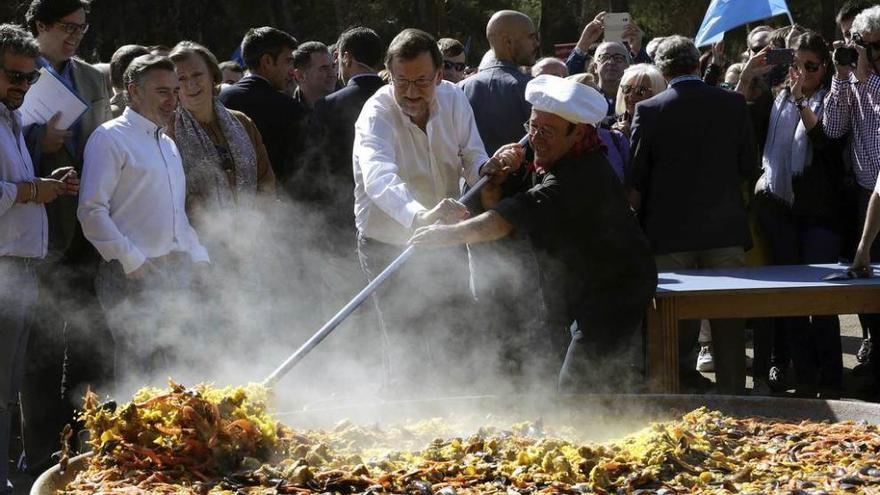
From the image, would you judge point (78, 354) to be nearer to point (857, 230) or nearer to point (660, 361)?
point (660, 361)

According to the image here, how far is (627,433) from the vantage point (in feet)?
14.2

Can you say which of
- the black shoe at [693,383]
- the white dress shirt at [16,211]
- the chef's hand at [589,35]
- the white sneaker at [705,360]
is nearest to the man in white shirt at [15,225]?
the white dress shirt at [16,211]

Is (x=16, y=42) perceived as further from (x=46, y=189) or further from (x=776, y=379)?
(x=776, y=379)

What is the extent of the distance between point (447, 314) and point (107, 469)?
3.03 metres

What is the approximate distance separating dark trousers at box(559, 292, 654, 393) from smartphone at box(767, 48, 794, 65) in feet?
11.3

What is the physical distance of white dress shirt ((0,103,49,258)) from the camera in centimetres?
541

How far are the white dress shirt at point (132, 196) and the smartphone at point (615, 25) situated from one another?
17.6 feet

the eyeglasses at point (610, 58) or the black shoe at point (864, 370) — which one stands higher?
the eyeglasses at point (610, 58)

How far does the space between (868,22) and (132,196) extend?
4.40 meters

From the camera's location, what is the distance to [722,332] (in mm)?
7102

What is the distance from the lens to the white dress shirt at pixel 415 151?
5914mm

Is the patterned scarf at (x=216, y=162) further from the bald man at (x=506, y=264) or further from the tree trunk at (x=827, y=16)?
the tree trunk at (x=827, y=16)

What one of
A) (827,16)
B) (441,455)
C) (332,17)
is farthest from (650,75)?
(332,17)

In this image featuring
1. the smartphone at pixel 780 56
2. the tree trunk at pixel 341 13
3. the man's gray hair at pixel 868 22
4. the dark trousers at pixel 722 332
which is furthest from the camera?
the tree trunk at pixel 341 13
